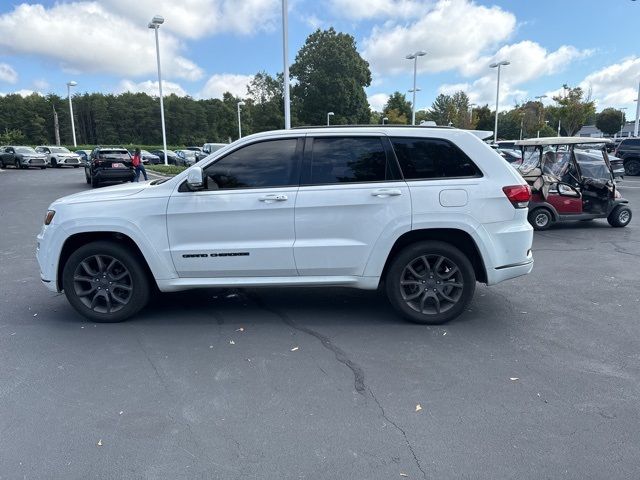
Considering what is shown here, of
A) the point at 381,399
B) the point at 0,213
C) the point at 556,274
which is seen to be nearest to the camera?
the point at 381,399

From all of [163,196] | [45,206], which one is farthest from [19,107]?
[163,196]

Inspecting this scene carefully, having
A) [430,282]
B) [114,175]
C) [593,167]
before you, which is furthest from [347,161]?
[114,175]

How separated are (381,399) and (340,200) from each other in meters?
1.91

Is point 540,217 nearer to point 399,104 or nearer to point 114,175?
point 114,175

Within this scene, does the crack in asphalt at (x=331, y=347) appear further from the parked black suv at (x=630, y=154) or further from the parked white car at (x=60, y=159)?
the parked white car at (x=60, y=159)

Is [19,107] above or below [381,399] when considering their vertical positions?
above

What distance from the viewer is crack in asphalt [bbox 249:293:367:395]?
12.1 ft

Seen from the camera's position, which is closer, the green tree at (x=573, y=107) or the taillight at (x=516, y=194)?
the taillight at (x=516, y=194)

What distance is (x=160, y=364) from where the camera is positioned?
158 inches

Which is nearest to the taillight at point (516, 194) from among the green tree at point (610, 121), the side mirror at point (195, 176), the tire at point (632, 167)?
the side mirror at point (195, 176)

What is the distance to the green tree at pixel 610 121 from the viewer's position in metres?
85.8

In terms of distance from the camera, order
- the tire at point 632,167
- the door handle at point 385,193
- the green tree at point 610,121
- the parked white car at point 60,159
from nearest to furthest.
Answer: the door handle at point 385,193 < the tire at point 632,167 < the parked white car at point 60,159 < the green tree at point 610,121

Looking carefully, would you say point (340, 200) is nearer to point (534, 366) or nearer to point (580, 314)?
point (534, 366)

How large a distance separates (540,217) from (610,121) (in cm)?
9272
